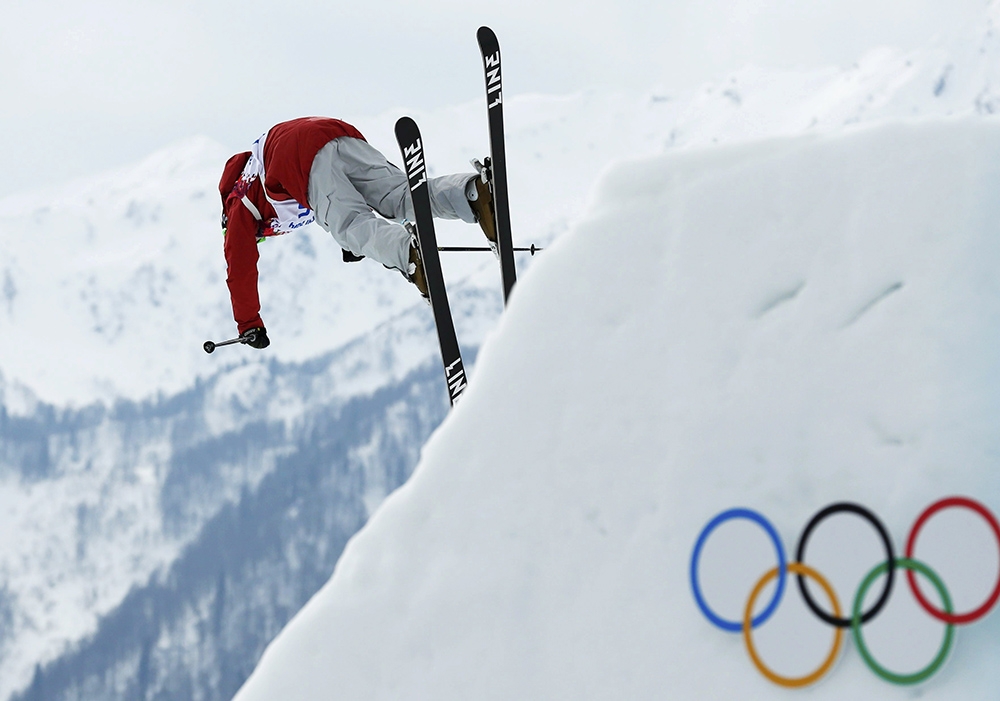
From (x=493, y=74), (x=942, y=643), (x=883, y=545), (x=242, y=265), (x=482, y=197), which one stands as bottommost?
(x=942, y=643)

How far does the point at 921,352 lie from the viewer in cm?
212

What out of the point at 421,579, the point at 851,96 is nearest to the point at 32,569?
the point at 421,579

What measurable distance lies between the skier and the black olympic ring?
3.03m

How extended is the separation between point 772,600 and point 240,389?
201969 mm

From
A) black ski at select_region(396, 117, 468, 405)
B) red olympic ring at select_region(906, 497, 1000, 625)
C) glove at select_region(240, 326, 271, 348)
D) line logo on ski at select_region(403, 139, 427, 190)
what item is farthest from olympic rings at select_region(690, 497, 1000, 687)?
glove at select_region(240, 326, 271, 348)

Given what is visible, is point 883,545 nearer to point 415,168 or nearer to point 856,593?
point 856,593

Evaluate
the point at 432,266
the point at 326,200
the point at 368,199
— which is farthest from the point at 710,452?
the point at 368,199

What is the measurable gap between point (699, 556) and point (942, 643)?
57 centimetres

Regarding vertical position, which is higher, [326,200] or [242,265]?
[326,200]


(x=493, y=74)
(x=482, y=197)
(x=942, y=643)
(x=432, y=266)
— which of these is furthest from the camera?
(x=493, y=74)

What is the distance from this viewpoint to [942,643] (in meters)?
2.03

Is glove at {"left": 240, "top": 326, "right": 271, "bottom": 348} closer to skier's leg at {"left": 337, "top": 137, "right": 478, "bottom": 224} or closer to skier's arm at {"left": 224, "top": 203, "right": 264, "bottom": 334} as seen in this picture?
skier's arm at {"left": 224, "top": 203, "right": 264, "bottom": 334}

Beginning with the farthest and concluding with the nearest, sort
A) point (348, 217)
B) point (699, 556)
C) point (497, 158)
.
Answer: point (497, 158), point (348, 217), point (699, 556)

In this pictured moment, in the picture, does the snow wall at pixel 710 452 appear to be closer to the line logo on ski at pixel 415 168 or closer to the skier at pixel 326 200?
the skier at pixel 326 200
